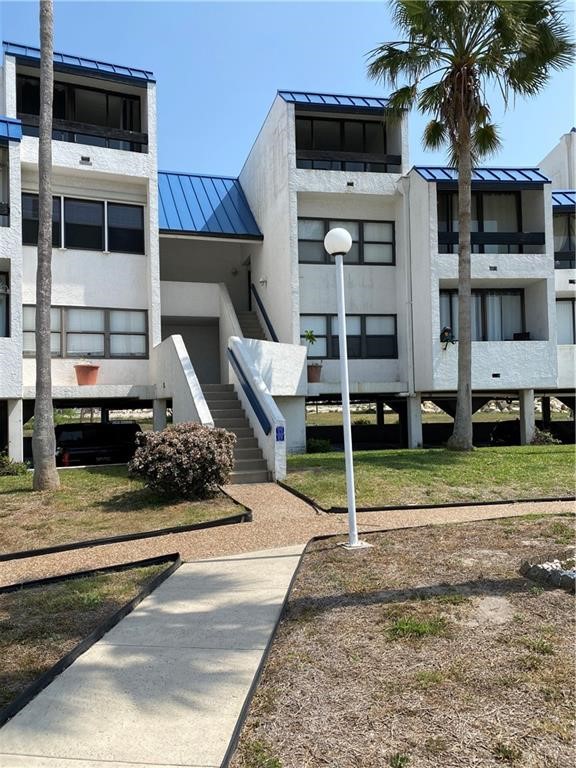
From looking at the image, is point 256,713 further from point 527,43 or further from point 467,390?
point 527,43

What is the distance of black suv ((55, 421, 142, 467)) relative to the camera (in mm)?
17266

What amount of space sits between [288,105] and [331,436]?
16457 millimetres

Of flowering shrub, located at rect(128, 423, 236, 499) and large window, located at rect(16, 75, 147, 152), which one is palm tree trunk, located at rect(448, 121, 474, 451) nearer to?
flowering shrub, located at rect(128, 423, 236, 499)

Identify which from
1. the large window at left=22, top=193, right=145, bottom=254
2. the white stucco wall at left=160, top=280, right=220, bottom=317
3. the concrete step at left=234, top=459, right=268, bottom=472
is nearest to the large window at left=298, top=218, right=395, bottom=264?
the white stucco wall at left=160, top=280, right=220, bottom=317

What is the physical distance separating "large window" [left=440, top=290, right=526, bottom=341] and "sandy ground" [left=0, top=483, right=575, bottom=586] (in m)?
11.0

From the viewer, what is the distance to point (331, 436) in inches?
1223

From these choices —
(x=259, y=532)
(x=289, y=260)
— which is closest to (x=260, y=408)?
(x=259, y=532)

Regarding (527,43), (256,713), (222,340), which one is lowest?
(256,713)

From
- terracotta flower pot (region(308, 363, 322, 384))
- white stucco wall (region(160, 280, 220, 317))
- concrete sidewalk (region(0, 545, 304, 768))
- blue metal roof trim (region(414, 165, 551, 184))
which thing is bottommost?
concrete sidewalk (region(0, 545, 304, 768))

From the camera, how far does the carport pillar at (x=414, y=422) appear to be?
1920 centimetres

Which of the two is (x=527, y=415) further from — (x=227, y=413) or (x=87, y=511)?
(x=87, y=511)

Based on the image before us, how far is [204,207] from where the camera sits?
22938 millimetres

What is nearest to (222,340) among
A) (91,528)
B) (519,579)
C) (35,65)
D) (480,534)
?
(35,65)

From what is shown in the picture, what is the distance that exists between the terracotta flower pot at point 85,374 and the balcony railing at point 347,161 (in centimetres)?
919
